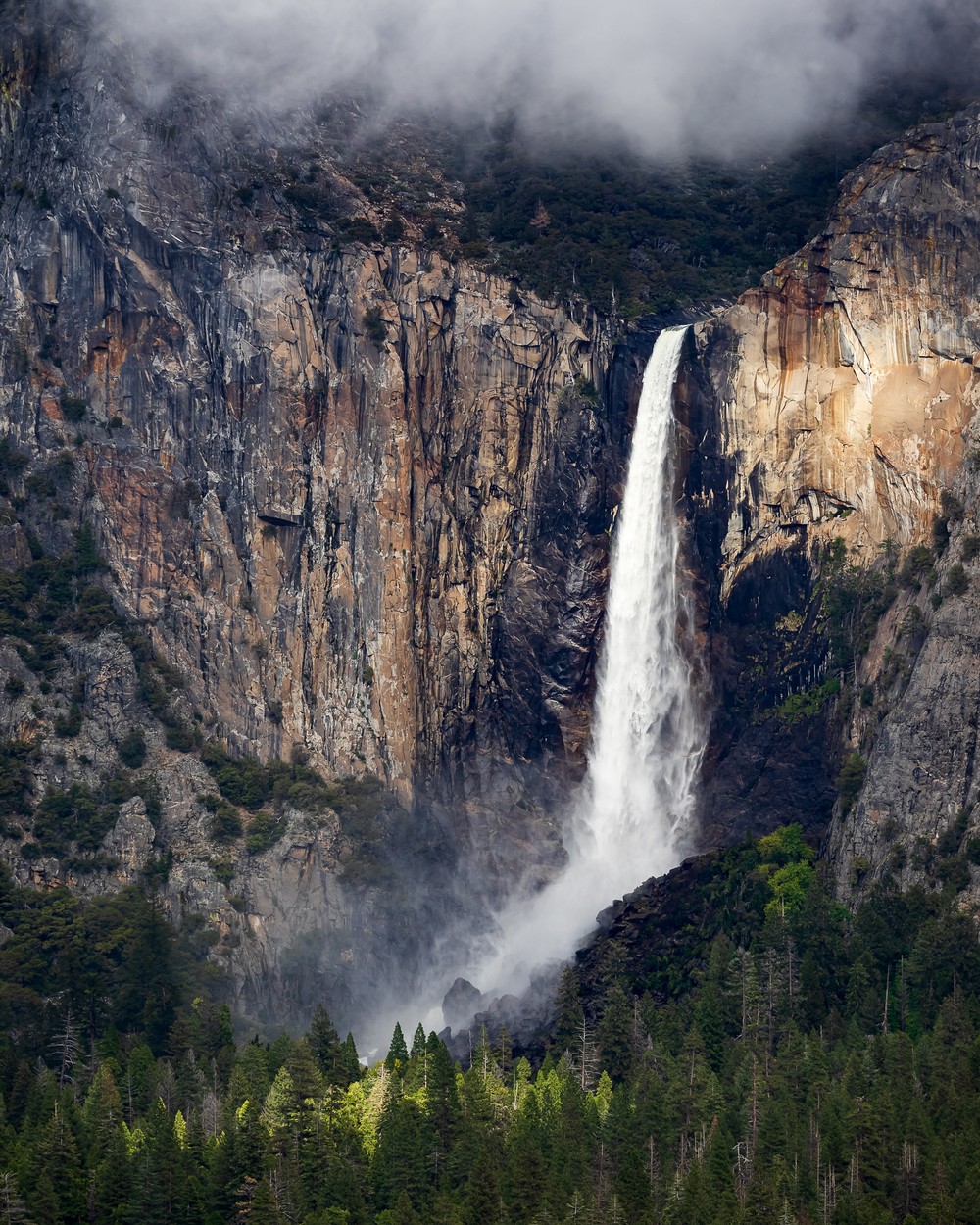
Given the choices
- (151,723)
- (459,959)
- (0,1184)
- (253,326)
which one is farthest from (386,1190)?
(253,326)

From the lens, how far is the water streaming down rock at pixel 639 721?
176 metres

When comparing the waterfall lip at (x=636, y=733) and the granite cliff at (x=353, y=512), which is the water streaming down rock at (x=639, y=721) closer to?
the waterfall lip at (x=636, y=733)

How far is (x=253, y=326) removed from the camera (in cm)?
18488

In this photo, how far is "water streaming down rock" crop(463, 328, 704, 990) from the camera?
577 ft

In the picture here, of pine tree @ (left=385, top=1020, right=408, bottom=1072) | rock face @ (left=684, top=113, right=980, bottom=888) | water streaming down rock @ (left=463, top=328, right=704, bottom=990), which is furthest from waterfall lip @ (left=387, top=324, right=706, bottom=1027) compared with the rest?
pine tree @ (left=385, top=1020, right=408, bottom=1072)

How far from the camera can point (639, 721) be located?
17800 cm

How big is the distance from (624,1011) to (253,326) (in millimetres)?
49467

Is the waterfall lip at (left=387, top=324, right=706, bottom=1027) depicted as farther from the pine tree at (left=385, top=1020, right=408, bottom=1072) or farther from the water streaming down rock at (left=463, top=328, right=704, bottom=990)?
the pine tree at (left=385, top=1020, right=408, bottom=1072)

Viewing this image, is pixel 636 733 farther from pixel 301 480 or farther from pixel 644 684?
pixel 301 480

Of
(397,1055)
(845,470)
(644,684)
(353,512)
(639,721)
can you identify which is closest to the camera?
(397,1055)

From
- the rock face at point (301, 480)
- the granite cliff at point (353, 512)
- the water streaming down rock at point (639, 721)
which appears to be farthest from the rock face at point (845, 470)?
the rock face at point (301, 480)

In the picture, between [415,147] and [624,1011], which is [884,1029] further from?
[415,147]

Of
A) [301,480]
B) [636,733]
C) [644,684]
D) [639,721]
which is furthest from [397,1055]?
[301,480]

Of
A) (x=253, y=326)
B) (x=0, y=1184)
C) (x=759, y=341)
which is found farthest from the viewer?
(x=253, y=326)
